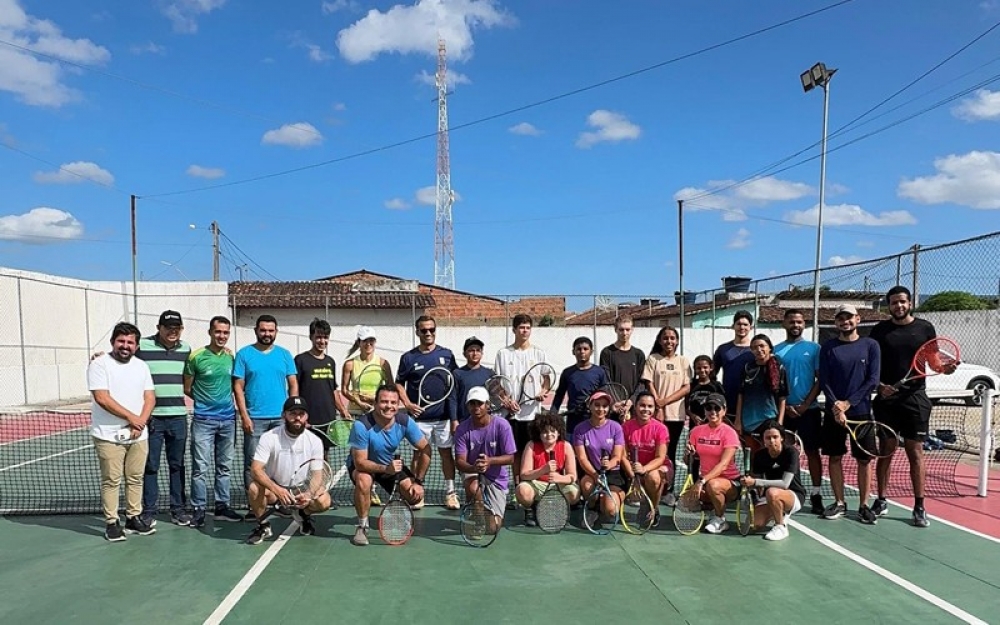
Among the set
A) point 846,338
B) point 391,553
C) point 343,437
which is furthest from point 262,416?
point 846,338

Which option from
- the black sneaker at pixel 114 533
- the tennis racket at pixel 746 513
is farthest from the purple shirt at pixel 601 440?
the black sneaker at pixel 114 533

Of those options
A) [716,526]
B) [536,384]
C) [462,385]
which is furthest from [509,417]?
[716,526]

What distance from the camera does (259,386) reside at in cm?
648

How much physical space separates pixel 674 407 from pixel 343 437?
3.50 metres

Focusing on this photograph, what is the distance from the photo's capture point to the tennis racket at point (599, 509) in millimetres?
6289

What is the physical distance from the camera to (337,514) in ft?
22.9

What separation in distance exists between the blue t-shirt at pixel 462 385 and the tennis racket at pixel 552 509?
1.15 meters

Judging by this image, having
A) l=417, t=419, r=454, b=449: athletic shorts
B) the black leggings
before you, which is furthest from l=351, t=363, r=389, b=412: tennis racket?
the black leggings

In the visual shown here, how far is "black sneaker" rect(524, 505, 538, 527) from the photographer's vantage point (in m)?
6.52

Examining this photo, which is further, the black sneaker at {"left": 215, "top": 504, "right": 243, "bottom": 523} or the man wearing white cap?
the black sneaker at {"left": 215, "top": 504, "right": 243, "bottom": 523}

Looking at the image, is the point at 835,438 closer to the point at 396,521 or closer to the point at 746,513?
the point at 746,513

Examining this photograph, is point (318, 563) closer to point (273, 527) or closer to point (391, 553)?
point (391, 553)

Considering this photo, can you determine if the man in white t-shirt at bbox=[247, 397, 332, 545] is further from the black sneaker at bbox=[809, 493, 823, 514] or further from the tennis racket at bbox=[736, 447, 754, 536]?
the black sneaker at bbox=[809, 493, 823, 514]

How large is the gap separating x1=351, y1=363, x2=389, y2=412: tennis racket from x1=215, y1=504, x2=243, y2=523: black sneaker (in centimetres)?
161
